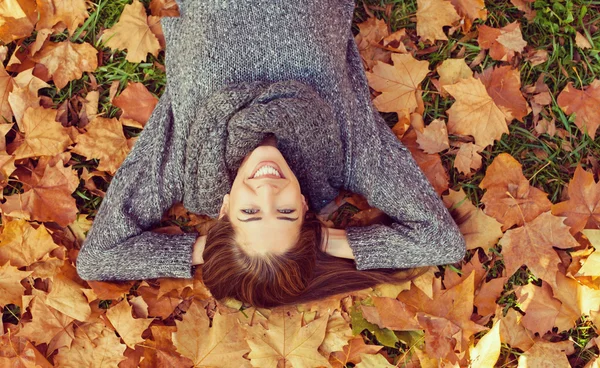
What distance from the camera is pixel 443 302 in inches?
93.0

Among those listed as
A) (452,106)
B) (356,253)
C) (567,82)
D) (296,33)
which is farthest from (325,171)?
(567,82)

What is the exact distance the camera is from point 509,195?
2424 mm

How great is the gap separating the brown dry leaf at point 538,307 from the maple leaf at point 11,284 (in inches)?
86.7

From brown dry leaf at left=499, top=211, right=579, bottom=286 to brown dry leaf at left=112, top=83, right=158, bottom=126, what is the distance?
173 cm

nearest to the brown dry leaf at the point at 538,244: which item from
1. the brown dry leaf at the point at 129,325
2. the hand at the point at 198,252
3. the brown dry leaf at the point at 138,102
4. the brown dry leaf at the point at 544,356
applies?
the brown dry leaf at the point at 544,356

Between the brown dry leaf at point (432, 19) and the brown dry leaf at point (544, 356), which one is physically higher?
the brown dry leaf at point (432, 19)

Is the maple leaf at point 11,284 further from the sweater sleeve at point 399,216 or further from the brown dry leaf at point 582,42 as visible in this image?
the brown dry leaf at point 582,42

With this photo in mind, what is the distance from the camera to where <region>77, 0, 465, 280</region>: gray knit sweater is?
6.56ft

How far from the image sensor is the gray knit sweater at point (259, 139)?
1998 millimetres

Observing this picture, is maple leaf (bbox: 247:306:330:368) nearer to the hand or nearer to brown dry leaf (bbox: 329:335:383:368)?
brown dry leaf (bbox: 329:335:383:368)

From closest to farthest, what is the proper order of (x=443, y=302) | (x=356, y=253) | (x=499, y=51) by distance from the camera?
(x=356, y=253) < (x=443, y=302) < (x=499, y=51)

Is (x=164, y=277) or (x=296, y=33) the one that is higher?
(x=296, y=33)

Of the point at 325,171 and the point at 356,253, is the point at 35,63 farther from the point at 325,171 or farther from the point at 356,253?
the point at 356,253

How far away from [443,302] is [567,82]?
1227mm
